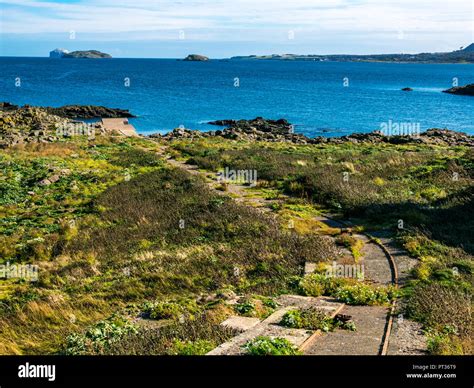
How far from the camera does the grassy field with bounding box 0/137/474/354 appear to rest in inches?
481

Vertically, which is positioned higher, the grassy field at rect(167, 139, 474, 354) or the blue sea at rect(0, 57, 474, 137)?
the blue sea at rect(0, 57, 474, 137)

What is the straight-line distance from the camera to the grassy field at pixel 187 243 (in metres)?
12.2

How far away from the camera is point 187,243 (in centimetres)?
2016

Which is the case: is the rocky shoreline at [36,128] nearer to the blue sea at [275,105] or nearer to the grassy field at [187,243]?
the grassy field at [187,243]

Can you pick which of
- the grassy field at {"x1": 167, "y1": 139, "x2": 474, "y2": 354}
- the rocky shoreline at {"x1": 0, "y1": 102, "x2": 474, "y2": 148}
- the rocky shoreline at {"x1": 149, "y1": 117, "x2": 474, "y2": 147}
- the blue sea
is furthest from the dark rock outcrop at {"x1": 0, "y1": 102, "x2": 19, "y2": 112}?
the grassy field at {"x1": 167, "y1": 139, "x2": 474, "y2": 354}

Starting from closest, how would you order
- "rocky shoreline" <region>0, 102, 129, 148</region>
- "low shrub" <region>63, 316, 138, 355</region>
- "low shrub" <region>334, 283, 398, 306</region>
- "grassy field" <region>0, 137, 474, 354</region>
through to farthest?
"low shrub" <region>63, 316, 138, 355</region>
"grassy field" <region>0, 137, 474, 354</region>
"low shrub" <region>334, 283, 398, 306</region>
"rocky shoreline" <region>0, 102, 129, 148</region>

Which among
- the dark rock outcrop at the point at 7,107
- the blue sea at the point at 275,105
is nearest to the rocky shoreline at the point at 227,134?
the blue sea at the point at 275,105

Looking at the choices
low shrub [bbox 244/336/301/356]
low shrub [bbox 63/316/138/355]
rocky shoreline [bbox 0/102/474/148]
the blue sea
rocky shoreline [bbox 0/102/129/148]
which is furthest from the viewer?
the blue sea

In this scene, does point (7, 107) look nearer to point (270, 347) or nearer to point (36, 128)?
point (36, 128)

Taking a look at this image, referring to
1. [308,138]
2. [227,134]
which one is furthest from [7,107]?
[308,138]

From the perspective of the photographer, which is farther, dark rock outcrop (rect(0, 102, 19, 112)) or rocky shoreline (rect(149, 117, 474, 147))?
dark rock outcrop (rect(0, 102, 19, 112))

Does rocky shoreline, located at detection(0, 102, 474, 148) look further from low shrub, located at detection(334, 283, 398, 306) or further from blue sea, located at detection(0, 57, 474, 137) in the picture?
low shrub, located at detection(334, 283, 398, 306)
